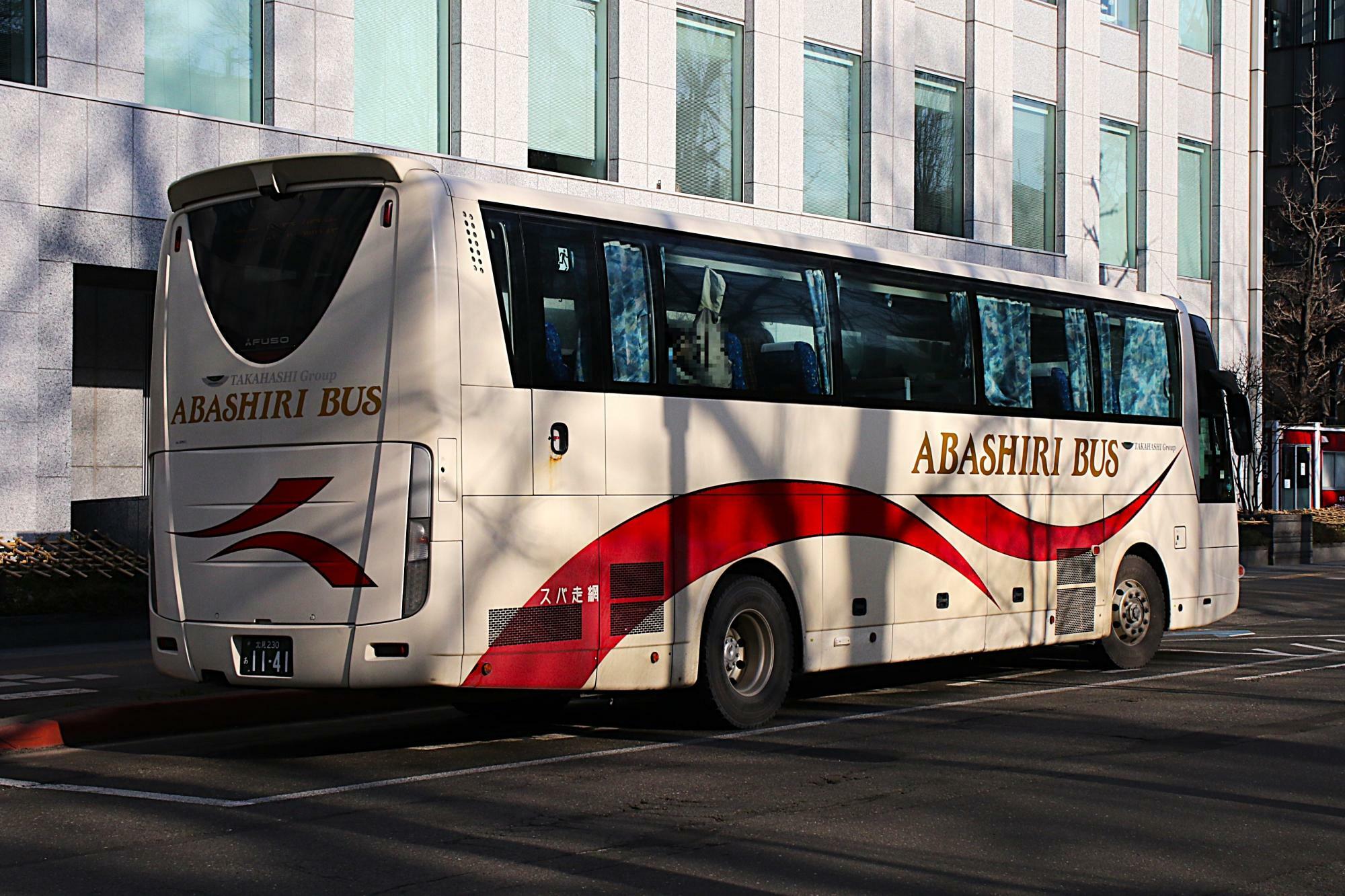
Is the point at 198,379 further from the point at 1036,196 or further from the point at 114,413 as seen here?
the point at 1036,196

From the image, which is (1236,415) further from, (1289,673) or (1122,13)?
(1122,13)

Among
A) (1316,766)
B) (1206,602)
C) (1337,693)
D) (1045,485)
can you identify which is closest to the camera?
(1316,766)

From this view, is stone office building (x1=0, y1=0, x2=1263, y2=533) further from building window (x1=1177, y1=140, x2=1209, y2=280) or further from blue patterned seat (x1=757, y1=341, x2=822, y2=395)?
blue patterned seat (x1=757, y1=341, x2=822, y2=395)

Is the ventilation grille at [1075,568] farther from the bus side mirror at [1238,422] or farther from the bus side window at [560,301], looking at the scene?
the bus side window at [560,301]

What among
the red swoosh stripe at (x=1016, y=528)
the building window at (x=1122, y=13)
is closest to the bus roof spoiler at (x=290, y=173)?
the red swoosh stripe at (x=1016, y=528)

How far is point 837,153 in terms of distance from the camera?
28.1m

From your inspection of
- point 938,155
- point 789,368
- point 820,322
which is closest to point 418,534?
point 789,368

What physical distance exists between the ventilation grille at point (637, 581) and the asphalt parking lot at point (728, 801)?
1.00m

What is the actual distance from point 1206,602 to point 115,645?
11.1 metres

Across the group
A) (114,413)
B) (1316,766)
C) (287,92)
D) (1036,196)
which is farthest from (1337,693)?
(1036,196)

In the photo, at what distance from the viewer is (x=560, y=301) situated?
10289 mm

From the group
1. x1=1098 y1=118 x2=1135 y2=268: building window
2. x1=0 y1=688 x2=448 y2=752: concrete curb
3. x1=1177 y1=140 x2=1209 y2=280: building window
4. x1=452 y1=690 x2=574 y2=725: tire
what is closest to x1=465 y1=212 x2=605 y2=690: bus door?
x1=0 y1=688 x2=448 y2=752: concrete curb

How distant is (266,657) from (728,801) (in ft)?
9.88

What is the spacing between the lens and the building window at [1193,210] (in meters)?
37.1
